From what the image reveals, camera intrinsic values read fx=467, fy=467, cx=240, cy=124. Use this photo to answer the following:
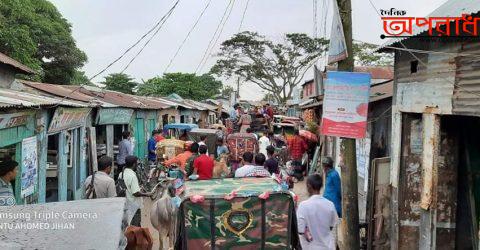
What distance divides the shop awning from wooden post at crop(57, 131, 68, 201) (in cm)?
274

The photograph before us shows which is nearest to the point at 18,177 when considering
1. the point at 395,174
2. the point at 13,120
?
the point at 13,120

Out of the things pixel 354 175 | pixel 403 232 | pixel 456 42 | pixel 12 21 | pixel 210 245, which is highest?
pixel 12 21

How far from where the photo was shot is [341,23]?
6.98 meters

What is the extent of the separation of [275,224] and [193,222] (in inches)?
34.6

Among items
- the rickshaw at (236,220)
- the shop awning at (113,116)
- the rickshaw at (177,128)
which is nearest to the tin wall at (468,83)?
the rickshaw at (236,220)

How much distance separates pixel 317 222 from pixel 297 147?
1144 centimetres

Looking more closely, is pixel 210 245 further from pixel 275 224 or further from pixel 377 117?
pixel 377 117

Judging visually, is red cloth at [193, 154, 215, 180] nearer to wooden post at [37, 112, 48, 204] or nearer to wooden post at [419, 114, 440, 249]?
wooden post at [37, 112, 48, 204]

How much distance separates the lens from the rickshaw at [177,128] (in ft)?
64.1

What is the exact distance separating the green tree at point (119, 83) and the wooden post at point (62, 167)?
30.7 m

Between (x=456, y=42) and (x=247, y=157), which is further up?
(x=456, y=42)

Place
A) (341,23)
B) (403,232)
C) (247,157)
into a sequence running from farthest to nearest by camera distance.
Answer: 1. (247,157)
2. (403,232)
3. (341,23)

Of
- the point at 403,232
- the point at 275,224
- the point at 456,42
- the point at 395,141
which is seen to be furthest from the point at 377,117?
the point at 275,224

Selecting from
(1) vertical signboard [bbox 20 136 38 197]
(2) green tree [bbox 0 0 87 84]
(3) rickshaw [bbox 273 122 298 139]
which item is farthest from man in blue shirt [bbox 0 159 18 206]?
(2) green tree [bbox 0 0 87 84]
